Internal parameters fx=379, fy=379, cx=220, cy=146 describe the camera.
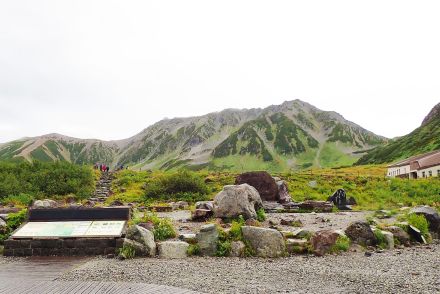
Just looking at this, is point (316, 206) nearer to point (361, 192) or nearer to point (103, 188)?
point (361, 192)

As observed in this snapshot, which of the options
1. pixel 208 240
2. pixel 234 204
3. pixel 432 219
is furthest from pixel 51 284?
pixel 432 219

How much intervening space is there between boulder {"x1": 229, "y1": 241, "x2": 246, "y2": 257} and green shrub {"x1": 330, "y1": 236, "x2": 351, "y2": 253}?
3362 mm

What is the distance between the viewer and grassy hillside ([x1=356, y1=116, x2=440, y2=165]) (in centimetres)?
14665

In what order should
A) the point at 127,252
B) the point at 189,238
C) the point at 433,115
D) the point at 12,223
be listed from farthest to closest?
the point at 433,115 < the point at 12,223 < the point at 189,238 < the point at 127,252

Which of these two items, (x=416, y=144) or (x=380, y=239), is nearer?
(x=380, y=239)

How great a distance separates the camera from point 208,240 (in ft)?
46.9

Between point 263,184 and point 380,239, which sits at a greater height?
point 263,184

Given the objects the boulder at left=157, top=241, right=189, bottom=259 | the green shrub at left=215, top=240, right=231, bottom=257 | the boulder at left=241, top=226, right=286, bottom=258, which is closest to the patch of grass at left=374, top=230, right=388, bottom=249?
the boulder at left=241, top=226, right=286, bottom=258

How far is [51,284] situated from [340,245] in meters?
10.1

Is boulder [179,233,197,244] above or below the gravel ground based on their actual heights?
above

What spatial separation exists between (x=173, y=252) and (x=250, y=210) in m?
7.62

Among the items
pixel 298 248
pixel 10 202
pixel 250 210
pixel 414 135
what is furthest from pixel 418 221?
pixel 414 135

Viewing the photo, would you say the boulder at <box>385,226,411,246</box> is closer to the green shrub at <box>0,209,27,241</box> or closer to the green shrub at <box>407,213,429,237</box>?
the green shrub at <box>407,213,429,237</box>

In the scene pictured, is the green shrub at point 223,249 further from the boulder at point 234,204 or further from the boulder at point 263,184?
the boulder at point 263,184
